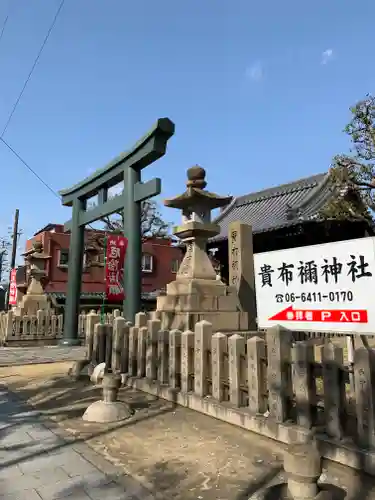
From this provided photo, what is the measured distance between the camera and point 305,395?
12.3 feet

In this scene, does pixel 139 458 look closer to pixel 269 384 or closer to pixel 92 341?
pixel 269 384

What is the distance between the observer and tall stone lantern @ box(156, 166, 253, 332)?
7.59 meters

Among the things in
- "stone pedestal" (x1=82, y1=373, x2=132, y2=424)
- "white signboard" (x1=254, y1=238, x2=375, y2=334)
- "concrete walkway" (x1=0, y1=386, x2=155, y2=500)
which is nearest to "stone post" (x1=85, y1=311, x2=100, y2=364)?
"stone pedestal" (x1=82, y1=373, x2=132, y2=424)

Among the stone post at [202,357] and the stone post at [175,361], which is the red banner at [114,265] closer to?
the stone post at [175,361]

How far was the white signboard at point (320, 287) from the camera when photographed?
146 inches

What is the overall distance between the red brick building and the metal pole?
600 inches

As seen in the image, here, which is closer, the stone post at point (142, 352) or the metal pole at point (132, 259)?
the stone post at point (142, 352)

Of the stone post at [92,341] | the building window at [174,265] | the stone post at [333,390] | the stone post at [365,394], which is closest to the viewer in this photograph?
the stone post at [365,394]

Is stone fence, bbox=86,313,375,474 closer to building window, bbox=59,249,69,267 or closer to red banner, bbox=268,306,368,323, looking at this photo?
red banner, bbox=268,306,368,323

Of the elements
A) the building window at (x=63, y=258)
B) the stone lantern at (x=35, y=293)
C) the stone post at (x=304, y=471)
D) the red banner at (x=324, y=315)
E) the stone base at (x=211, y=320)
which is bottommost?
the stone post at (x=304, y=471)

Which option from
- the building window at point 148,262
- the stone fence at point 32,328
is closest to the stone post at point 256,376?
the stone fence at point 32,328

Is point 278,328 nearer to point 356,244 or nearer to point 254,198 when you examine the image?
point 356,244

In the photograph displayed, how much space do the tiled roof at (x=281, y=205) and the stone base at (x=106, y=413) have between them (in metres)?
10.1

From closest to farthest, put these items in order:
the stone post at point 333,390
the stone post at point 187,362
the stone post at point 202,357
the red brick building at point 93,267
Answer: the stone post at point 333,390 < the stone post at point 202,357 < the stone post at point 187,362 < the red brick building at point 93,267
